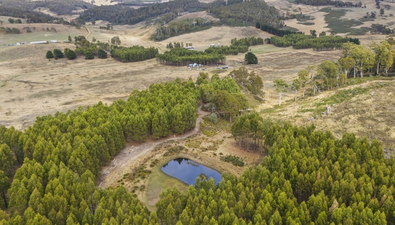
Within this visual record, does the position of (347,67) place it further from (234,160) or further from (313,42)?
(313,42)

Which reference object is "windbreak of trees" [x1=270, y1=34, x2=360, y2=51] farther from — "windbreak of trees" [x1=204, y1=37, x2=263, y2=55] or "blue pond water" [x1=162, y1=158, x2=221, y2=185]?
"blue pond water" [x1=162, y1=158, x2=221, y2=185]

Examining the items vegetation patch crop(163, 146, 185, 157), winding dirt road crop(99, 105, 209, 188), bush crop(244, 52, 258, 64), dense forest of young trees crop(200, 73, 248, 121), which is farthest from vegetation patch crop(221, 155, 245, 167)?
bush crop(244, 52, 258, 64)

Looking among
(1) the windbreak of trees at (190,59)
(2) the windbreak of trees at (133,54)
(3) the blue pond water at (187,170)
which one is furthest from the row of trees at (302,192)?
(2) the windbreak of trees at (133,54)

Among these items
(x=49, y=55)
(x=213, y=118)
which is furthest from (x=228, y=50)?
(x=213, y=118)

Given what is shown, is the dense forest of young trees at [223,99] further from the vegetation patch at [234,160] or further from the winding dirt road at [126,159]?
the vegetation patch at [234,160]

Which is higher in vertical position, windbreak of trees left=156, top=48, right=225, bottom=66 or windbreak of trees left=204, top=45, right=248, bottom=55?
windbreak of trees left=204, top=45, right=248, bottom=55
